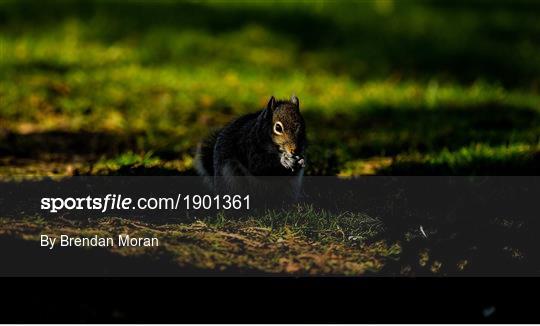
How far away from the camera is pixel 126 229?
482 centimetres

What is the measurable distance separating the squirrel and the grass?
12.2 inches

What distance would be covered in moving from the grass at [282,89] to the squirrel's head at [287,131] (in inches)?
12.9

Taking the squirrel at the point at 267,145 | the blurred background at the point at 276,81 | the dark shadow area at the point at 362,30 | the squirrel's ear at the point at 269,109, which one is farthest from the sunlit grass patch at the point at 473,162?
the dark shadow area at the point at 362,30

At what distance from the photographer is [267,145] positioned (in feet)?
17.1

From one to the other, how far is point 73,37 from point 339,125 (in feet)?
13.6

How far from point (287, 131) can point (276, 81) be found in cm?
508

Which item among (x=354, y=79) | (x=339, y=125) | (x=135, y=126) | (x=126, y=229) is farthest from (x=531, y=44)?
(x=126, y=229)

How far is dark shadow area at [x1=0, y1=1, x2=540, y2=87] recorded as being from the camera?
10.9m

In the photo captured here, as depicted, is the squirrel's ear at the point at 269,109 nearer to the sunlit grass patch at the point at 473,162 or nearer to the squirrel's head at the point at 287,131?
the squirrel's head at the point at 287,131

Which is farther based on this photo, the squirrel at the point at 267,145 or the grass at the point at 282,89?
the grass at the point at 282,89

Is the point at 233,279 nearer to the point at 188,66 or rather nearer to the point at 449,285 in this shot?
the point at 449,285

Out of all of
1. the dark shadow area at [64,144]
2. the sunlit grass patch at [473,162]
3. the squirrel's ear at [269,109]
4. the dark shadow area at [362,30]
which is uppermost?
the dark shadow area at [362,30]

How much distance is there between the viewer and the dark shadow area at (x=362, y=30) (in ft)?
35.9

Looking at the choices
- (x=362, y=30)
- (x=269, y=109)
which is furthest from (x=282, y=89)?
(x=269, y=109)
